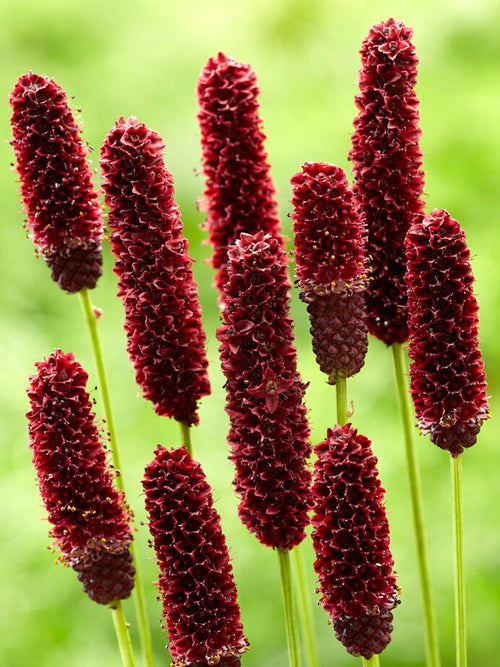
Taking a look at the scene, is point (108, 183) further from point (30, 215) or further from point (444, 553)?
point (444, 553)

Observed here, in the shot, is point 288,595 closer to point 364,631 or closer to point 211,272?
point 364,631

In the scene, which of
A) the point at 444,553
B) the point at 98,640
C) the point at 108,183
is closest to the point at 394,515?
the point at 444,553

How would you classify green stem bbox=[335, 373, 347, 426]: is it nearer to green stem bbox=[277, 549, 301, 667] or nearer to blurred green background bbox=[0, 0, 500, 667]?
green stem bbox=[277, 549, 301, 667]

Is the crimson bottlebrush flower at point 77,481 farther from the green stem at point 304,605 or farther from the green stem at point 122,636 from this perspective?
the green stem at point 304,605

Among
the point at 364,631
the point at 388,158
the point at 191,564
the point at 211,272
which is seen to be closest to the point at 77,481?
the point at 191,564

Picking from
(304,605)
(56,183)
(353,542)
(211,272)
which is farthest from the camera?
(211,272)

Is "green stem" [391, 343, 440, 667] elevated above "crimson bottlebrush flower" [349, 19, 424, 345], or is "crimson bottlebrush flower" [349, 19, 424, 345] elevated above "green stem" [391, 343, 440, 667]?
"crimson bottlebrush flower" [349, 19, 424, 345]

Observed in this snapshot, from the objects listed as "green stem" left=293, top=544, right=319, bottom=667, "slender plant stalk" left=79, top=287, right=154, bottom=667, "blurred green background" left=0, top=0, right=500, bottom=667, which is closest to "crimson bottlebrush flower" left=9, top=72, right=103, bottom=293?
"slender plant stalk" left=79, top=287, right=154, bottom=667
